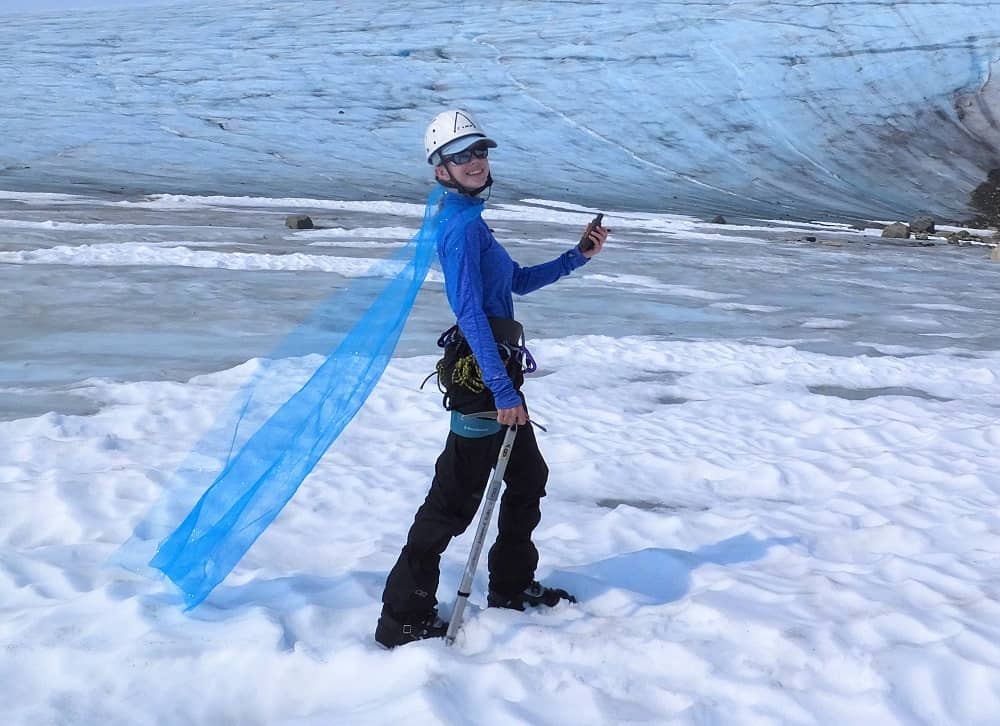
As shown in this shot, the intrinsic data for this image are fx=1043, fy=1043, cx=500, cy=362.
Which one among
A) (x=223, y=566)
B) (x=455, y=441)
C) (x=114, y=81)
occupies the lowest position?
(x=223, y=566)

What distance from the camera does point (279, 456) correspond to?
2.97 metres

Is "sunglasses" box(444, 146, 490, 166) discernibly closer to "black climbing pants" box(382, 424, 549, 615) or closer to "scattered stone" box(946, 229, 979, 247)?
"black climbing pants" box(382, 424, 549, 615)

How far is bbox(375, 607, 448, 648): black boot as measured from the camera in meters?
2.90

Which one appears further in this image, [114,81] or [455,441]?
[114,81]

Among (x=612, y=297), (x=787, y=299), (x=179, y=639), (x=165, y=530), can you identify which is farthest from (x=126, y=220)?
(x=179, y=639)

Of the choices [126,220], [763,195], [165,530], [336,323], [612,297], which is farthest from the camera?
[763,195]

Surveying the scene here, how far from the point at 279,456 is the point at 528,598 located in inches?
35.0

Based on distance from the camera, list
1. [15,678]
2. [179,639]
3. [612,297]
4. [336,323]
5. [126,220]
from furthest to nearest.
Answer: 1. [126,220]
2. [612,297]
3. [336,323]
4. [179,639]
5. [15,678]

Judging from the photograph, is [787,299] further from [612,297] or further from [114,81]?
[114,81]

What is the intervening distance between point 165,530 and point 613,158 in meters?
22.6

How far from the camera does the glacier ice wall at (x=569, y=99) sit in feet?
77.6

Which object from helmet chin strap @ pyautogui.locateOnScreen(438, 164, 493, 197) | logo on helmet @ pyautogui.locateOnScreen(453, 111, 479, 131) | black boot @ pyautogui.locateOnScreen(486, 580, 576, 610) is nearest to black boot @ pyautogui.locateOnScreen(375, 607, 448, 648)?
black boot @ pyautogui.locateOnScreen(486, 580, 576, 610)

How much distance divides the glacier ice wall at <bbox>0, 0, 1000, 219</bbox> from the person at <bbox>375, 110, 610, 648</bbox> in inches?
739

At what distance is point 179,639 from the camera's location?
9.47 ft
